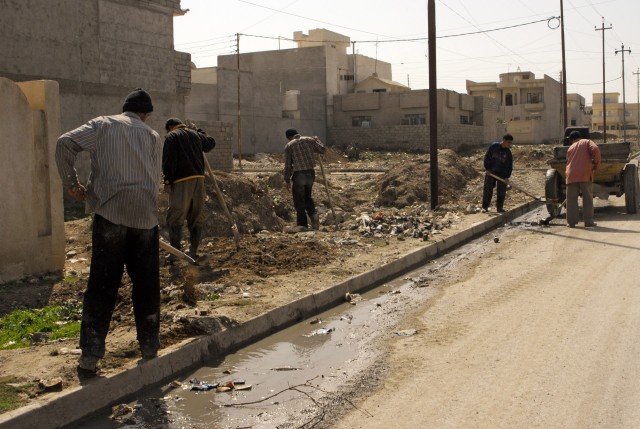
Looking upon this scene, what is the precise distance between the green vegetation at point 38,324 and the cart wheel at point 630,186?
1169 cm

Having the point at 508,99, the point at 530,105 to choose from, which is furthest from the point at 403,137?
the point at 508,99

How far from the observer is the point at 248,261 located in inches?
368

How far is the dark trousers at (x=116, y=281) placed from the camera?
505 centimetres

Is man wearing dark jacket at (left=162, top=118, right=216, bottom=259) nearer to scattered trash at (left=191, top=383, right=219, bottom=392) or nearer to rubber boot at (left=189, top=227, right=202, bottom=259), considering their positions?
rubber boot at (left=189, top=227, right=202, bottom=259)

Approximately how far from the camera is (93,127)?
5.12 m

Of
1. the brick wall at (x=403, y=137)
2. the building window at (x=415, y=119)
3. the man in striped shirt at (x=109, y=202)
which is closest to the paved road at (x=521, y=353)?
the man in striped shirt at (x=109, y=202)

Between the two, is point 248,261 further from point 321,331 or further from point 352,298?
point 321,331

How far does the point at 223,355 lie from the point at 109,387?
54.3 inches

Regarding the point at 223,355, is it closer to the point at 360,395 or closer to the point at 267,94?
the point at 360,395

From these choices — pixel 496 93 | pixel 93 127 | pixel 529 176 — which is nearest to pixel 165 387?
pixel 93 127

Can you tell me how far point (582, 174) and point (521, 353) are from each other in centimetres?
863

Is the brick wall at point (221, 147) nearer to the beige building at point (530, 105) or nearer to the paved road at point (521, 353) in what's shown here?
the paved road at point (521, 353)

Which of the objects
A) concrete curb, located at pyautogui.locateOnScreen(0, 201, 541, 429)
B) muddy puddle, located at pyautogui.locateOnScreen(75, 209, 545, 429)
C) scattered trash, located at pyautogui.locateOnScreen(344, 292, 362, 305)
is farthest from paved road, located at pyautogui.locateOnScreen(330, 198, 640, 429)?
concrete curb, located at pyautogui.locateOnScreen(0, 201, 541, 429)

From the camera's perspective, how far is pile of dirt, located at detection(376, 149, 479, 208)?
18.5 m
